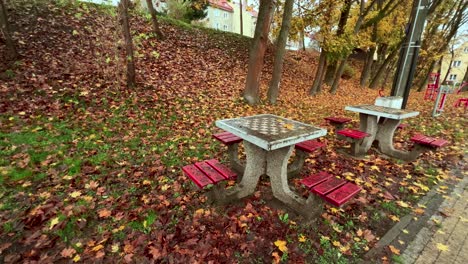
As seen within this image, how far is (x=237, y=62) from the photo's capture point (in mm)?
11836

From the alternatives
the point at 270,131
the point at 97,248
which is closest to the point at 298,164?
the point at 270,131

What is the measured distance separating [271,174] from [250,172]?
0.98 ft

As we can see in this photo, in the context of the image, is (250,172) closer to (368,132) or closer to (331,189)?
(331,189)

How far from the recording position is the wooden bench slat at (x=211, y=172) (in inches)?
114

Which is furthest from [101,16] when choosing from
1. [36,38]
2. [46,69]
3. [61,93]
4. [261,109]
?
[261,109]

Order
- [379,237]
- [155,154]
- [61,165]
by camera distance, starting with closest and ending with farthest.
A: 1. [379,237]
2. [61,165]
3. [155,154]

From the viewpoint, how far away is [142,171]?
401 centimetres

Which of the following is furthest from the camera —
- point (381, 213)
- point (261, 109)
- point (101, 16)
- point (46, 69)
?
point (101, 16)

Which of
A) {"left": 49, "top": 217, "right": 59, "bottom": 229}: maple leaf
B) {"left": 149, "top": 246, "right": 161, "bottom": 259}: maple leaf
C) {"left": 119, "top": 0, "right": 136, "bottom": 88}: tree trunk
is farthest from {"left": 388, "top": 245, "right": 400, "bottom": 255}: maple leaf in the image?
{"left": 119, "top": 0, "right": 136, "bottom": 88}: tree trunk

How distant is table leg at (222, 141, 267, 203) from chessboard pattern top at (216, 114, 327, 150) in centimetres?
28

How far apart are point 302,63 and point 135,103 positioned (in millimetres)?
13121

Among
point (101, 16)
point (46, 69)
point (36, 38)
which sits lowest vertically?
point (46, 69)

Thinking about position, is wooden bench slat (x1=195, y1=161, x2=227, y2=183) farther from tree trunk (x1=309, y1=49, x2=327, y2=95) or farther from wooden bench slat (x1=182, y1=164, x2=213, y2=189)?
tree trunk (x1=309, y1=49, x2=327, y2=95)

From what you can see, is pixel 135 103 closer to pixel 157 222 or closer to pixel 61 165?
pixel 61 165
